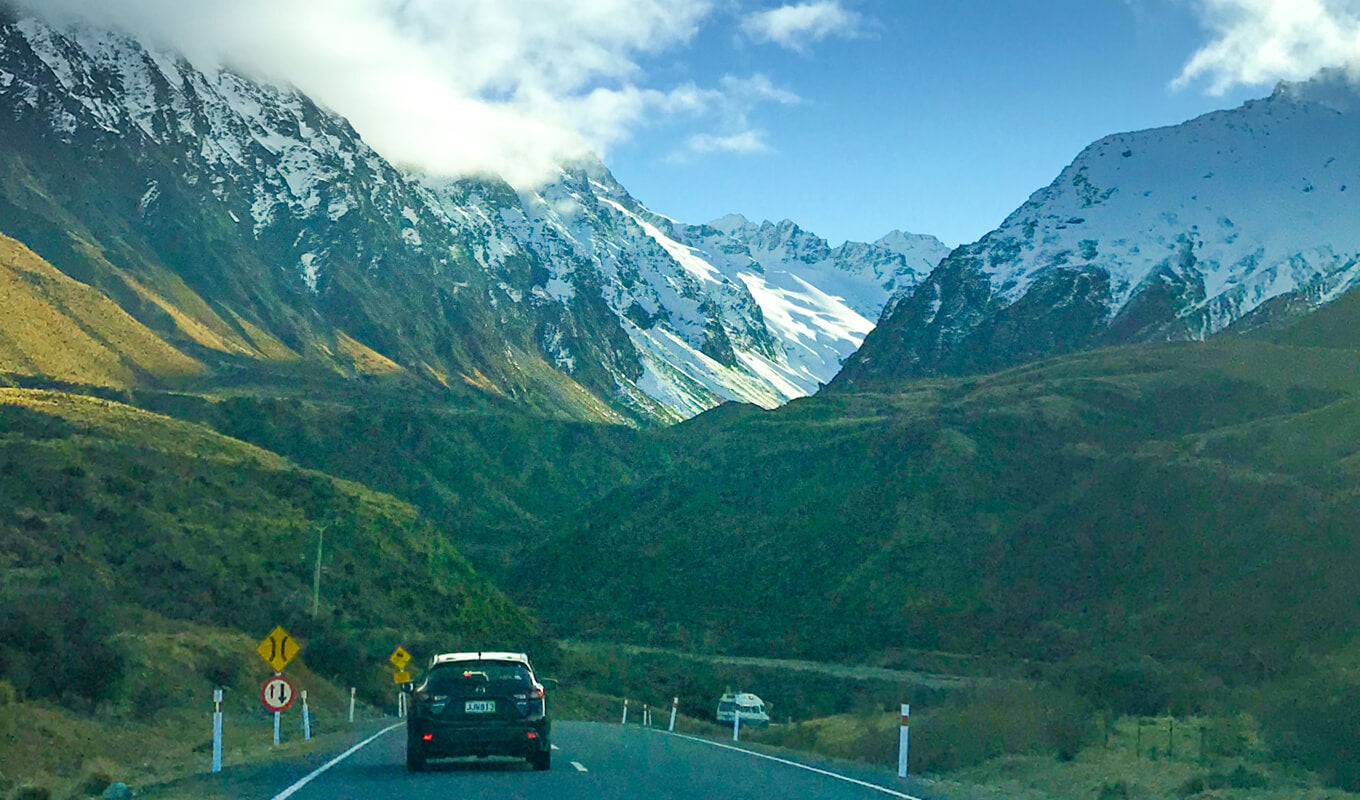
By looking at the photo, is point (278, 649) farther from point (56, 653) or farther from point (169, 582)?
point (169, 582)

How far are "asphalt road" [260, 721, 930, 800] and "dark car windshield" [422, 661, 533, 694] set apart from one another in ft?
4.06

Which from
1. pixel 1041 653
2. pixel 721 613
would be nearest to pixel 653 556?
pixel 721 613

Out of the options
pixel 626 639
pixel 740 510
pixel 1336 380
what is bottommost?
pixel 626 639

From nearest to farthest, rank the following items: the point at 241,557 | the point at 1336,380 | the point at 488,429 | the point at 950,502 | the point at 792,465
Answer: the point at 241,557 < the point at 950,502 < the point at 1336,380 < the point at 792,465 < the point at 488,429

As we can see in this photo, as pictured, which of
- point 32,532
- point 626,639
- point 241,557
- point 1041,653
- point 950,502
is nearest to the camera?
point 32,532

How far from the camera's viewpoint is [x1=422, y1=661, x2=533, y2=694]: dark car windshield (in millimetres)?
20828

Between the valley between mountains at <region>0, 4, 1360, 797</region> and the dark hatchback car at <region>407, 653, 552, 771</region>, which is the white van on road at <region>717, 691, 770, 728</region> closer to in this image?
the valley between mountains at <region>0, 4, 1360, 797</region>

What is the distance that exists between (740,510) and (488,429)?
195ft

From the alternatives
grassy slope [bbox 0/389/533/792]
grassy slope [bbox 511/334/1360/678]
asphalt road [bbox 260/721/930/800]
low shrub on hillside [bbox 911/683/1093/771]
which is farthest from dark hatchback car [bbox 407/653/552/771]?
grassy slope [bbox 511/334/1360/678]

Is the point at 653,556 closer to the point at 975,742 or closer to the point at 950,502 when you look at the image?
the point at 950,502

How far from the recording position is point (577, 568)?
118 metres

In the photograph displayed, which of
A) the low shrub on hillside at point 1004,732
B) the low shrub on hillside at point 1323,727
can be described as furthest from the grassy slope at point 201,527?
the low shrub on hillside at point 1323,727

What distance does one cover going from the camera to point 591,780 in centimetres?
1983

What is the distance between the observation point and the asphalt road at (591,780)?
17766mm
